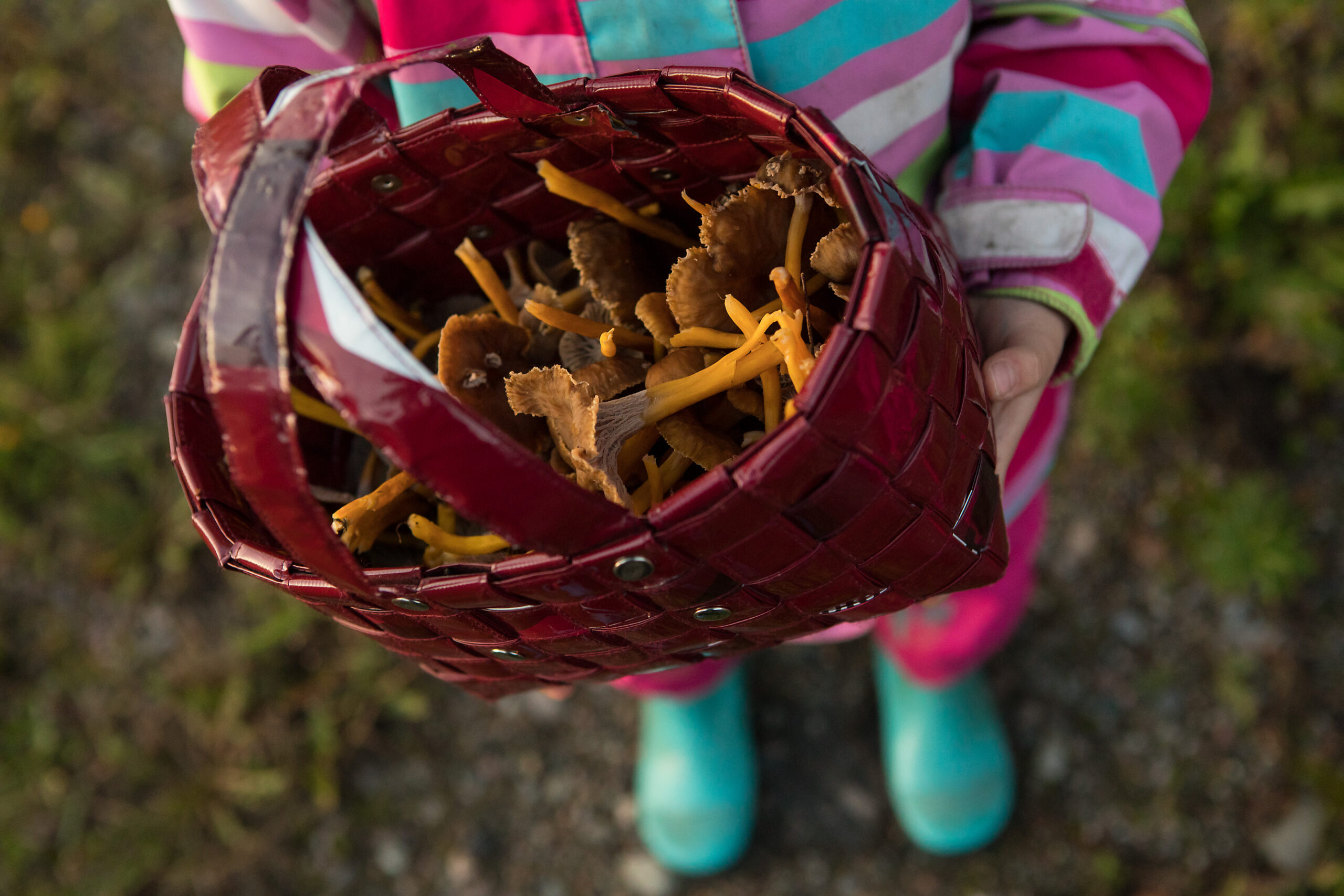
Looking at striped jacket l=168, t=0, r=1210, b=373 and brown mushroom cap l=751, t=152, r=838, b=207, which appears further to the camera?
striped jacket l=168, t=0, r=1210, b=373

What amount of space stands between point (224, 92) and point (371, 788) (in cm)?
163

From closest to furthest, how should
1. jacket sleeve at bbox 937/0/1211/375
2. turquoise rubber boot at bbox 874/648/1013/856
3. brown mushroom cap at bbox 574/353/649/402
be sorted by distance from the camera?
brown mushroom cap at bbox 574/353/649/402 → jacket sleeve at bbox 937/0/1211/375 → turquoise rubber boot at bbox 874/648/1013/856

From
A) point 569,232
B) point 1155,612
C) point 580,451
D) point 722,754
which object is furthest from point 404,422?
point 1155,612

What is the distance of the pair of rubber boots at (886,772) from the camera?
2.01 meters

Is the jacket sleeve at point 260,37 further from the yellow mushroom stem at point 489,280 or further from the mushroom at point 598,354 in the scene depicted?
the mushroom at point 598,354

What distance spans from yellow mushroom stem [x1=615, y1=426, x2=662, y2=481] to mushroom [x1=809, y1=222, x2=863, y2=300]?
21cm

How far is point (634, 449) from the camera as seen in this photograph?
0.89 meters

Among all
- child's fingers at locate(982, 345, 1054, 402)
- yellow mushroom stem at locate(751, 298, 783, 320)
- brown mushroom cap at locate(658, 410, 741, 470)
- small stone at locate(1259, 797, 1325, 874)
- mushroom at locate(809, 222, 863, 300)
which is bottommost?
small stone at locate(1259, 797, 1325, 874)

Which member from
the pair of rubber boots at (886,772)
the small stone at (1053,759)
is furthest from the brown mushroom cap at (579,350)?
the small stone at (1053,759)

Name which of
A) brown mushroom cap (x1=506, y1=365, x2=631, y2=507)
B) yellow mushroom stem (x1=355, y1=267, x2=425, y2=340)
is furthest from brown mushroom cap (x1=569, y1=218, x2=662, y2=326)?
yellow mushroom stem (x1=355, y1=267, x2=425, y2=340)

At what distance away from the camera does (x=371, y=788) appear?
221 cm

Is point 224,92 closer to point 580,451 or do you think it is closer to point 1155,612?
point 580,451

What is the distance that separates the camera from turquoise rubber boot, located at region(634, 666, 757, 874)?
2.07 meters

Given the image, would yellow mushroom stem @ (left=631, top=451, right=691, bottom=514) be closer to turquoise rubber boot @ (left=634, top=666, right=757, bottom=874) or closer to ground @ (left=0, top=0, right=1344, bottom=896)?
turquoise rubber boot @ (left=634, top=666, right=757, bottom=874)
